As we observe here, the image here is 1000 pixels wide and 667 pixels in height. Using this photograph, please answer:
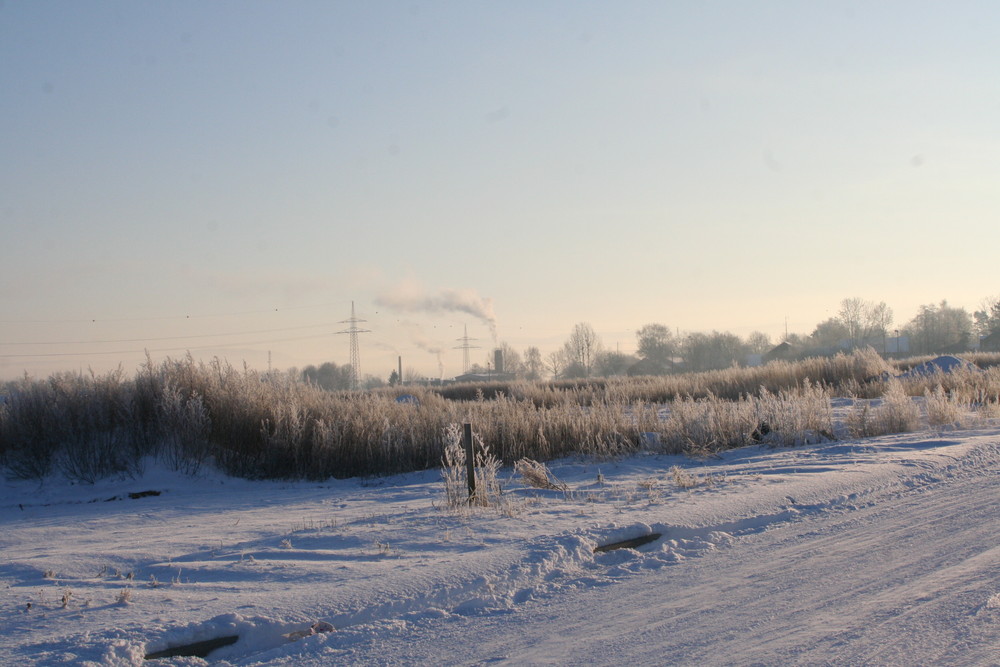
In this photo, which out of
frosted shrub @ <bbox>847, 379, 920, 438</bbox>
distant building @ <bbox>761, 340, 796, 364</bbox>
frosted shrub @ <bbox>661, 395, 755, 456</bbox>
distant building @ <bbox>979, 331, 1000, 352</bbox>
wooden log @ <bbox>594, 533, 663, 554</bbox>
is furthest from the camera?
distant building @ <bbox>761, 340, 796, 364</bbox>

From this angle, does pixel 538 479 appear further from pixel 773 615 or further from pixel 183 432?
pixel 183 432

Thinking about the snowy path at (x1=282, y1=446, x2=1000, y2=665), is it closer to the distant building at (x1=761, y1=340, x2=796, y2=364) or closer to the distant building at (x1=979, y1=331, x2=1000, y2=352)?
the distant building at (x1=761, y1=340, x2=796, y2=364)

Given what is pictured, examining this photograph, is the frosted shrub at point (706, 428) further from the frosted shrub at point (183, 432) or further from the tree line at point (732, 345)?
the tree line at point (732, 345)

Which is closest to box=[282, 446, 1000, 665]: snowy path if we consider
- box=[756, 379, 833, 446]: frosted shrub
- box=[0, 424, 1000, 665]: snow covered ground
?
box=[0, 424, 1000, 665]: snow covered ground

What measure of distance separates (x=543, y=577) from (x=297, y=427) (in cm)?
916

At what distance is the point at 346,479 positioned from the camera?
14.9 metres

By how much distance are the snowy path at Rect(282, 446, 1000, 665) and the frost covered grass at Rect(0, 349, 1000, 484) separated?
25.7ft

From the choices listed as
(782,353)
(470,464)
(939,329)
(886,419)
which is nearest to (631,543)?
(470,464)

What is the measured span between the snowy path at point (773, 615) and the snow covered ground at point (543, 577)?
22mm

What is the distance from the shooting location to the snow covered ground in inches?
209

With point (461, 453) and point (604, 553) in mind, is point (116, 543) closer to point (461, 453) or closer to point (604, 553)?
point (461, 453)

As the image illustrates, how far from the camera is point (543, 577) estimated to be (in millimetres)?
7051

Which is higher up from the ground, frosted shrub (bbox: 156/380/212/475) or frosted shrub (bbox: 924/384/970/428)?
frosted shrub (bbox: 156/380/212/475)

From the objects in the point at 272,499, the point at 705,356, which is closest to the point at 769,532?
the point at 272,499
